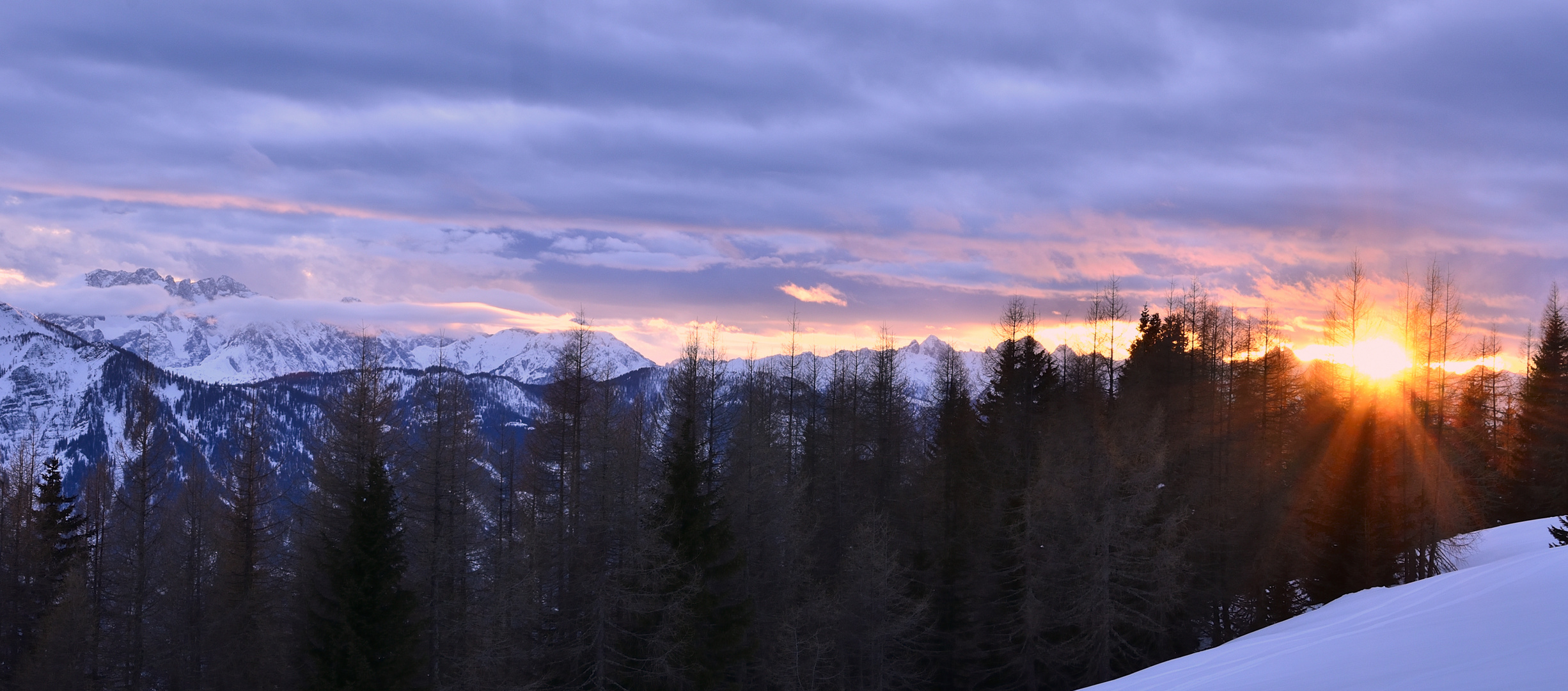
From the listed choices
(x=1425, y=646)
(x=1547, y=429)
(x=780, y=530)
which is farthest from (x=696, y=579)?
(x=1547, y=429)

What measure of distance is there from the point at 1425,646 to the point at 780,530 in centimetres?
→ 2609

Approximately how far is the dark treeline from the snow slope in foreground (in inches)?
610

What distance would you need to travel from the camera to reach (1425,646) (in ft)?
37.6

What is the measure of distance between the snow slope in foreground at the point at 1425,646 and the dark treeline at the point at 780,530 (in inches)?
610

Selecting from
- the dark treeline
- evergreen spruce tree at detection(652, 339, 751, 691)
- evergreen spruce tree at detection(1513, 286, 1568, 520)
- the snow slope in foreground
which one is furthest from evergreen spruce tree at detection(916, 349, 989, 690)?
evergreen spruce tree at detection(1513, 286, 1568, 520)

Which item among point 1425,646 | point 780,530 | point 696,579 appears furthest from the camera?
point 780,530

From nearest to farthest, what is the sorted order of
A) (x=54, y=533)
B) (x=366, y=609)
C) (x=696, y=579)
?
1. (x=366, y=609)
2. (x=696, y=579)
3. (x=54, y=533)

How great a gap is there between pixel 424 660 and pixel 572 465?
975 centimetres

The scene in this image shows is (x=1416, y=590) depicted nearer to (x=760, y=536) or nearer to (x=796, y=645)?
(x=796, y=645)

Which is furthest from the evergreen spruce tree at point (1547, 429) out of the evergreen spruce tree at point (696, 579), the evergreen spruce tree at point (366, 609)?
the evergreen spruce tree at point (366, 609)

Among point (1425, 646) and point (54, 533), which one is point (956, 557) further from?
point (54, 533)

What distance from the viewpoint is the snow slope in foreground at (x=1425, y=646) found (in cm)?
951

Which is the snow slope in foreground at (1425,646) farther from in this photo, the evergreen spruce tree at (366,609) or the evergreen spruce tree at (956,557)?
the evergreen spruce tree at (956,557)

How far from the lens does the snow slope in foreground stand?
374 inches
